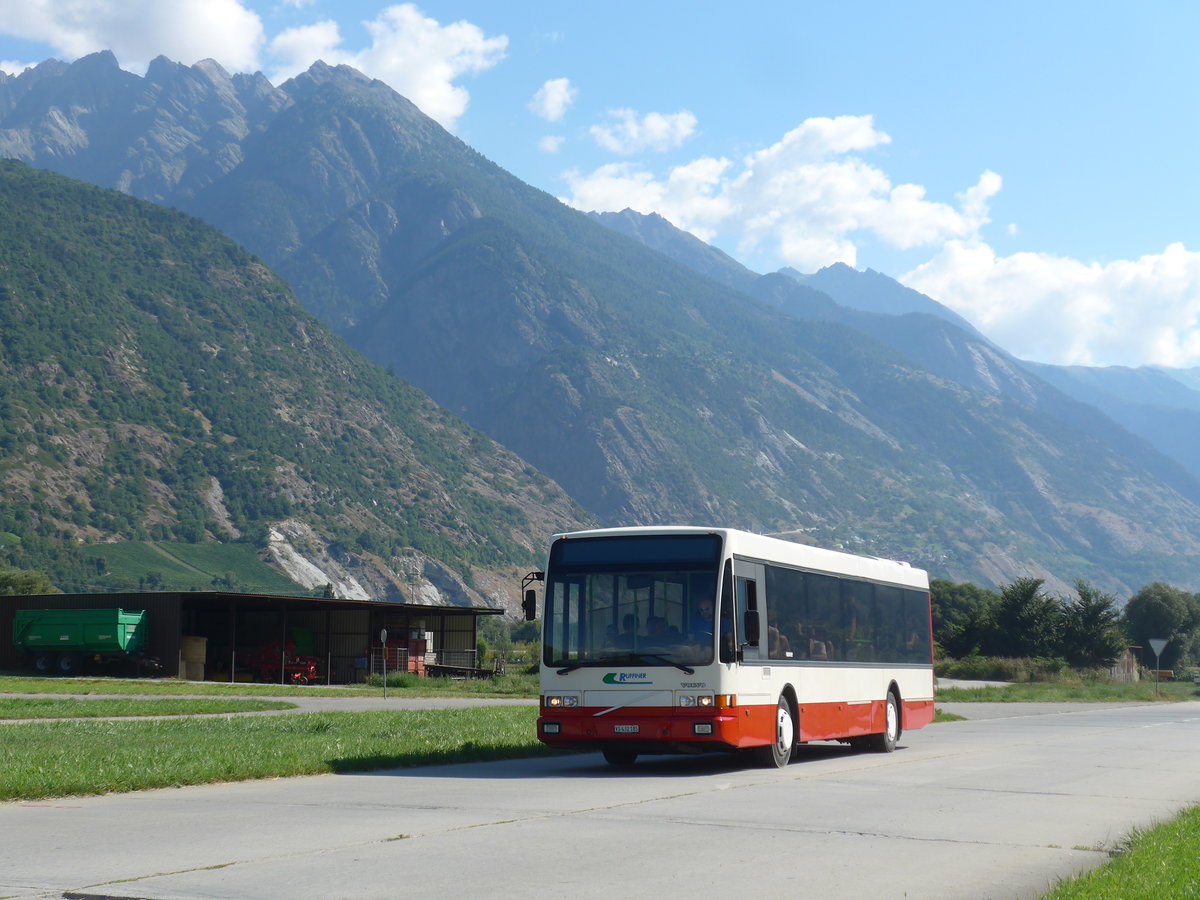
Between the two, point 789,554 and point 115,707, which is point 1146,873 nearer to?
point 789,554

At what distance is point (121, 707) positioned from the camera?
3016 centimetres

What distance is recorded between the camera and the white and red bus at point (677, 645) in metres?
16.0

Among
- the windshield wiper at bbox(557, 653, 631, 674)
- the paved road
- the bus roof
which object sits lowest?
the paved road

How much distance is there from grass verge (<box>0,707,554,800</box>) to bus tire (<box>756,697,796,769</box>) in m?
3.88

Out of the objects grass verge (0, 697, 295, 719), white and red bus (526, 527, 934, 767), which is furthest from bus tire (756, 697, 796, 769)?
grass verge (0, 697, 295, 719)

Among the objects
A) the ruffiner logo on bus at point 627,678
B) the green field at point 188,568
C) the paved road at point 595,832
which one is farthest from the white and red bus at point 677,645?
the green field at point 188,568

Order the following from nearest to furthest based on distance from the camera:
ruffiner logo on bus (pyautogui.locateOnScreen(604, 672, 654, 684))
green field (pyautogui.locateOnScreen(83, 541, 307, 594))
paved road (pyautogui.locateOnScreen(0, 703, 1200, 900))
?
paved road (pyautogui.locateOnScreen(0, 703, 1200, 900)), ruffiner logo on bus (pyautogui.locateOnScreen(604, 672, 654, 684)), green field (pyautogui.locateOnScreen(83, 541, 307, 594))

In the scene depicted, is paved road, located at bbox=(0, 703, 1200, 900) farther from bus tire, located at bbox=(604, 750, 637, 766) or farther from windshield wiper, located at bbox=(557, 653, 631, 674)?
windshield wiper, located at bbox=(557, 653, 631, 674)

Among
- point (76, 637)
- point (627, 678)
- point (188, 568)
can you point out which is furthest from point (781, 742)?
point (188, 568)

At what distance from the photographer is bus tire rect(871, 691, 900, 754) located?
21.7m

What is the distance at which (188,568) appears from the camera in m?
136

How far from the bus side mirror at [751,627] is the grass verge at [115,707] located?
16820 millimetres

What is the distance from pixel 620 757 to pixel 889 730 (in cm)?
624

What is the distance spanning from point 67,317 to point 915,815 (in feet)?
526
